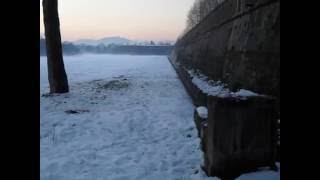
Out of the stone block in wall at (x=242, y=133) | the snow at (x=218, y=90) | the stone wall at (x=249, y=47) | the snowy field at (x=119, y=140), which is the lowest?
the snowy field at (x=119, y=140)

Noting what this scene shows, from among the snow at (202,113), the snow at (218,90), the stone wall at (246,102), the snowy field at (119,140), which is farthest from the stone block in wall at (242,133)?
the snow at (202,113)

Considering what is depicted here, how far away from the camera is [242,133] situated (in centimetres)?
461

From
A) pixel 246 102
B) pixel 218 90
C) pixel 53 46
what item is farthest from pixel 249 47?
pixel 53 46

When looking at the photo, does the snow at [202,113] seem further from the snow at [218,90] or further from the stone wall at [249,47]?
the stone wall at [249,47]

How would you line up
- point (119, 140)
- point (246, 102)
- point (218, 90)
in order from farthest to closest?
point (218, 90) → point (119, 140) → point (246, 102)

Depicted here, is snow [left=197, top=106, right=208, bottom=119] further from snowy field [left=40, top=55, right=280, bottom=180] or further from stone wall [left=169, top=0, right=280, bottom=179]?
snowy field [left=40, top=55, right=280, bottom=180]

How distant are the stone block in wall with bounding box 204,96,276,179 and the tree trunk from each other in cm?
941

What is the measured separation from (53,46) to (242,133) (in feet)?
32.7

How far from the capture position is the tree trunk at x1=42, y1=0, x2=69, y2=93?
43.5 feet

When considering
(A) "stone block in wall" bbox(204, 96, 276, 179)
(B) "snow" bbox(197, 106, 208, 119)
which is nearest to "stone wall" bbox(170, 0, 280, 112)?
(B) "snow" bbox(197, 106, 208, 119)

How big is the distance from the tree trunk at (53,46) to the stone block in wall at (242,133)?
9409 millimetres

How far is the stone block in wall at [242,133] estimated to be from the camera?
461cm

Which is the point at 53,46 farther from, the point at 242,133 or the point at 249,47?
the point at 242,133

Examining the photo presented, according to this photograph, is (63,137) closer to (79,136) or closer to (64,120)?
(79,136)
